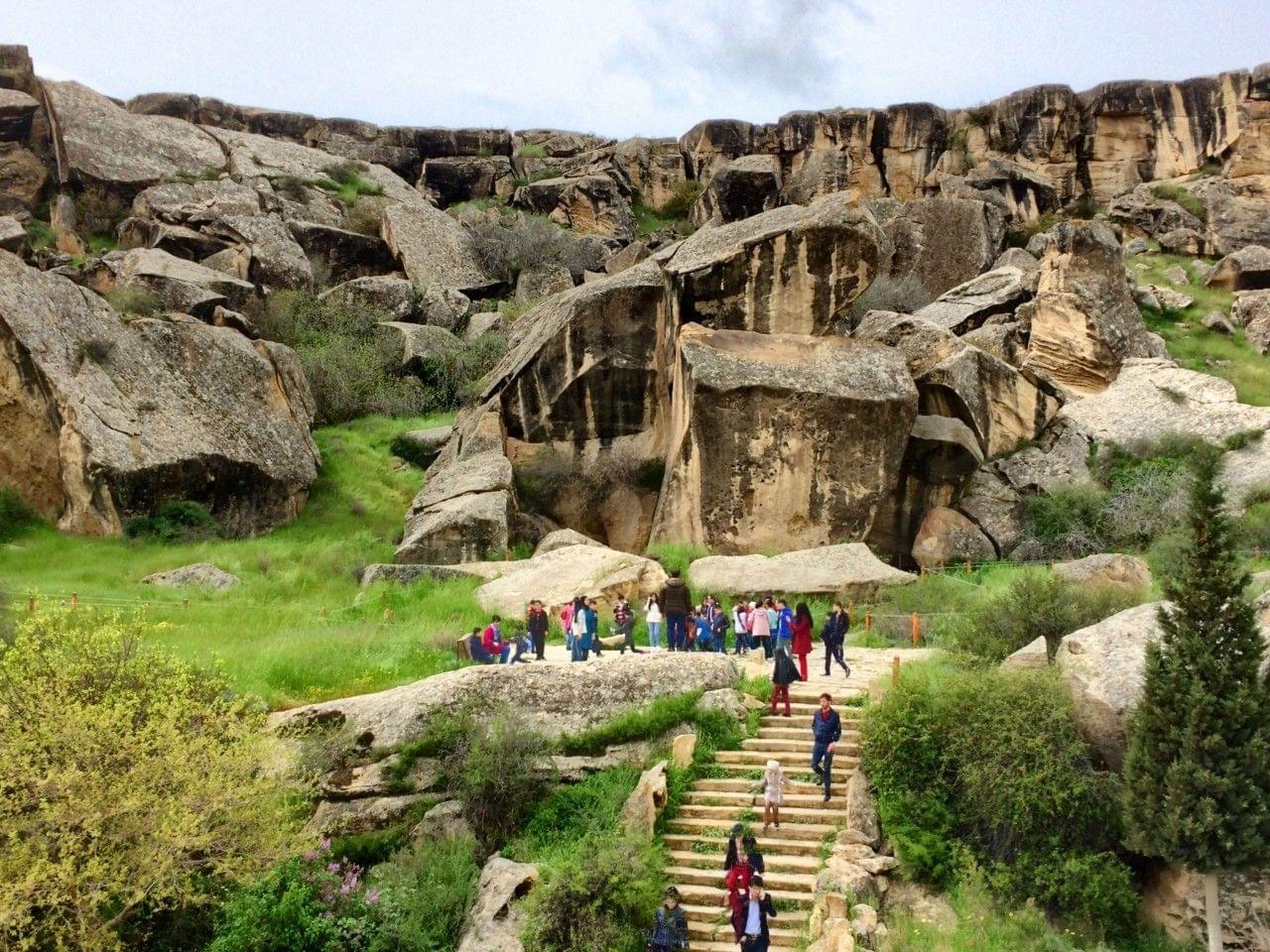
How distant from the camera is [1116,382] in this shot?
3231 cm

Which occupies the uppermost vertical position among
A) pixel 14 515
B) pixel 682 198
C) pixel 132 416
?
pixel 682 198

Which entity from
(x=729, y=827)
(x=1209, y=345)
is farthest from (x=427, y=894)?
(x=1209, y=345)

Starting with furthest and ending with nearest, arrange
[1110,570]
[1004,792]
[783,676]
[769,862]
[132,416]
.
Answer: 1. [132,416]
2. [1110,570]
3. [783,676]
4. [769,862]
5. [1004,792]

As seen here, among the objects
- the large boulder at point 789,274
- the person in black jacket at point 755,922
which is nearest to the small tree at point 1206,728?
the person in black jacket at point 755,922

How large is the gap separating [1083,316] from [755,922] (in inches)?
1074

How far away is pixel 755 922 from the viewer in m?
10.8

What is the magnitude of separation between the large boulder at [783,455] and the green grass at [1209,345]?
14758 millimetres

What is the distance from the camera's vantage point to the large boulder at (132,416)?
25.1m

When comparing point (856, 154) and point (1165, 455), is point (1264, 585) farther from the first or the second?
point (856, 154)

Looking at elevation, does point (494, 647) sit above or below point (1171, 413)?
below

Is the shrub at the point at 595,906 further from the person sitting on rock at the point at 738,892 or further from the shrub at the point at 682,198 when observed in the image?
the shrub at the point at 682,198

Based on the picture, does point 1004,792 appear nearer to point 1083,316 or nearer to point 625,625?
point 625,625

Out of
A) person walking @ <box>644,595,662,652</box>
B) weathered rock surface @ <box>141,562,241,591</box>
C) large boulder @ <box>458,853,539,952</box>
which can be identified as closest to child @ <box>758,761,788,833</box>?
large boulder @ <box>458,853,539,952</box>

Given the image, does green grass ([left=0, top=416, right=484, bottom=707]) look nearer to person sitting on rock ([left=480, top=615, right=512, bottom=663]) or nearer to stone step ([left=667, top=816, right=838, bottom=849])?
person sitting on rock ([left=480, top=615, right=512, bottom=663])
